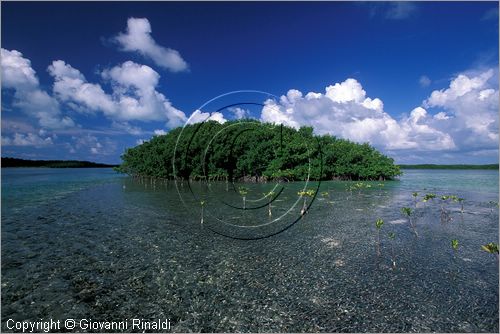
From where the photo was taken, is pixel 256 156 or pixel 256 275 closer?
pixel 256 275

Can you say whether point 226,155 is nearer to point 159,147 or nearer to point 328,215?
point 159,147

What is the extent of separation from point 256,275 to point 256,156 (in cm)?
6538

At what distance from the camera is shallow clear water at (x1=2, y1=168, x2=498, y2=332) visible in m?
12.1

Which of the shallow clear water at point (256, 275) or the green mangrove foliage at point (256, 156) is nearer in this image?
the shallow clear water at point (256, 275)

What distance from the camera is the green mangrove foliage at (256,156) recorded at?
83.3 m

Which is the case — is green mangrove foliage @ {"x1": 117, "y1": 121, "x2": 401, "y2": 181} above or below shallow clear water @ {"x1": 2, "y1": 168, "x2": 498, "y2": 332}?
above

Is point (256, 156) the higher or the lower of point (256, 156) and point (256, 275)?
the higher

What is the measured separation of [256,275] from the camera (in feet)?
53.4

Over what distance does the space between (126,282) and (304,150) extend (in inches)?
3196

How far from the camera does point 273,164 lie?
283 ft

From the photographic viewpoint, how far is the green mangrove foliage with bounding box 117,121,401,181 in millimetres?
83312

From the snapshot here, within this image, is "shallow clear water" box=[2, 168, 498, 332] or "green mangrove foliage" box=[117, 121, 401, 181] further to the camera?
"green mangrove foliage" box=[117, 121, 401, 181]

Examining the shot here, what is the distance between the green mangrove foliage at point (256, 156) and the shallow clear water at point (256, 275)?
4772 cm

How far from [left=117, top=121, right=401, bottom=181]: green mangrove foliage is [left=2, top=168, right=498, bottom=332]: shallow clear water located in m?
47.7
